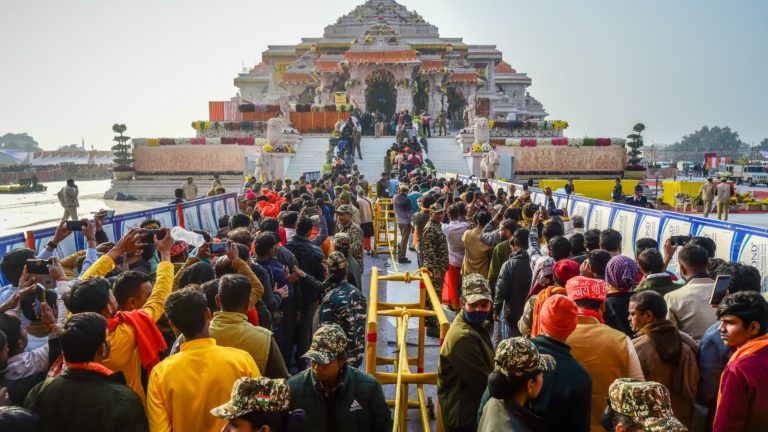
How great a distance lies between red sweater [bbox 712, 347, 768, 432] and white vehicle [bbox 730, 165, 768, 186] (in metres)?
49.2

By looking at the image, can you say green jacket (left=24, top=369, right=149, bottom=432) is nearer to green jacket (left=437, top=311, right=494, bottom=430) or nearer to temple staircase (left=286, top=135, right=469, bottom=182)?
green jacket (left=437, top=311, right=494, bottom=430)

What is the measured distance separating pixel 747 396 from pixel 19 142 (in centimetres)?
16782

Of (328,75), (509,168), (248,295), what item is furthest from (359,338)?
(328,75)

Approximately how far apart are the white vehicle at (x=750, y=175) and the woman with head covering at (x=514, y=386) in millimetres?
50128

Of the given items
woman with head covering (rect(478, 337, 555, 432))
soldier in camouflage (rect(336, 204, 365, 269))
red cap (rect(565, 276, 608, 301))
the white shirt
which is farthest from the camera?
soldier in camouflage (rect(336, 204, 365, 269))

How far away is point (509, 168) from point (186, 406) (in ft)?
106

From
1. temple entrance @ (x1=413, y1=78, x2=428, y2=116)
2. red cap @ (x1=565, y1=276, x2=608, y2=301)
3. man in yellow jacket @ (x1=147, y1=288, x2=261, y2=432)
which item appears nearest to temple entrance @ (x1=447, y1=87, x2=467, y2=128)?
temple entrance @ (x1=413, y1=78, x2=428, y2=116)

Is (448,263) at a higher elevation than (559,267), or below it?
below

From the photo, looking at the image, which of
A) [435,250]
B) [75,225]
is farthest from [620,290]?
[75,225]

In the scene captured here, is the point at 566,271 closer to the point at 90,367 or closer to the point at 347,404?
the point at 347,404

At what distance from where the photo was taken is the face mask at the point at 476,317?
3434 mm

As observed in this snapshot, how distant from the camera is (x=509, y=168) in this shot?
33.8 metres

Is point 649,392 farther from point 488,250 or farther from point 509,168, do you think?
point 509,168

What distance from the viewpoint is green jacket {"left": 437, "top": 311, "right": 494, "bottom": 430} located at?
3.36 metres
